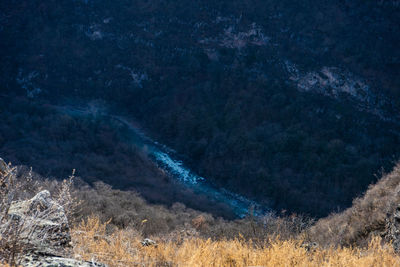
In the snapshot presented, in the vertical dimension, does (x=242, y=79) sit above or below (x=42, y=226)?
below

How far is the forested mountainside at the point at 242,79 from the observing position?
25.8 meters

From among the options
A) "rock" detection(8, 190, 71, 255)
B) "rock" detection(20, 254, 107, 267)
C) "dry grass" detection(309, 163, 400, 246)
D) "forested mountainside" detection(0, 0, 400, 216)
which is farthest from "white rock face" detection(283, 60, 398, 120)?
"rock" detection(20, 254, 107, 267)

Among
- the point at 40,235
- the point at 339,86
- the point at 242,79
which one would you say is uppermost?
the point at 40,235

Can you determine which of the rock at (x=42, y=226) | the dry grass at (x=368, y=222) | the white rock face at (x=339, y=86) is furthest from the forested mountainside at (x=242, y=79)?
the rock at (x=42, y=226)

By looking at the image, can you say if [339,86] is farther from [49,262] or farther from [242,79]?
[49,262]

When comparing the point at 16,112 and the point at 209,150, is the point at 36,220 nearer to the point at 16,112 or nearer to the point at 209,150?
the point at 209,150

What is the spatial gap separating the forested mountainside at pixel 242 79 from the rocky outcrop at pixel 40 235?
2022cm

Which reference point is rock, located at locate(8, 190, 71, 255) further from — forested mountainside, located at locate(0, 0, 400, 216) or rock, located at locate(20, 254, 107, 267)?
forested mountainside, located at locate(0, 0, 400, 216)

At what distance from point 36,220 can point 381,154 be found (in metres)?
26.8

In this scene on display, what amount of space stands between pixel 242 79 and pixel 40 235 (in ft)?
103

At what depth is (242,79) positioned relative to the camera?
108 feet

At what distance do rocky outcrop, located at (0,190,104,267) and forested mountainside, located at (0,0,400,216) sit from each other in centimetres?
2022

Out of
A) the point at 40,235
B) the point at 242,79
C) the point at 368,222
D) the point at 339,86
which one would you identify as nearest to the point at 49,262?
the point at 40,235

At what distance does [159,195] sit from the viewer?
20953mm
